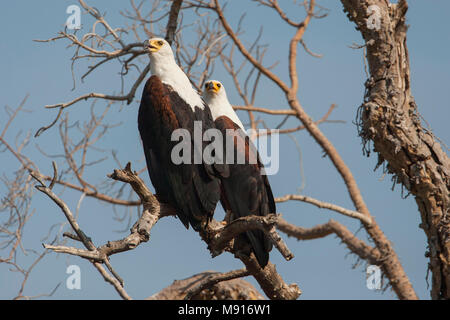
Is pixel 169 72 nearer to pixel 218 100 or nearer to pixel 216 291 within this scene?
pixel 218 100

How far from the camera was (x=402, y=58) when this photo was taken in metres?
6.71

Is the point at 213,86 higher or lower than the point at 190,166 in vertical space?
higher

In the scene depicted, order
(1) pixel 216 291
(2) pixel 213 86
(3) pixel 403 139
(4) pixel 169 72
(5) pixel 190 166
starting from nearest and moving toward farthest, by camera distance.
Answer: (5) pixel 190 166 < (4) pixel 169 72 < (2) pixel 213 86 < (3) pixel 403 139 < (1) pixel 216 291

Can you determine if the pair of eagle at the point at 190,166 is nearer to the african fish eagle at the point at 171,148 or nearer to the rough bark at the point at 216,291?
the african fish eagle at the point at 171,148

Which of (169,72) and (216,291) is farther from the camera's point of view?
(216,291)

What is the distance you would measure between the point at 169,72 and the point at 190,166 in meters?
0.95

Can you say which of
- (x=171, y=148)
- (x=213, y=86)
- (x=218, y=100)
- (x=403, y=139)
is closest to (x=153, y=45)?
(x=213, y=86)

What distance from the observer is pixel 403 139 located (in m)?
6.29

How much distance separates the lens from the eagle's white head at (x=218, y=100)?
5.81 m

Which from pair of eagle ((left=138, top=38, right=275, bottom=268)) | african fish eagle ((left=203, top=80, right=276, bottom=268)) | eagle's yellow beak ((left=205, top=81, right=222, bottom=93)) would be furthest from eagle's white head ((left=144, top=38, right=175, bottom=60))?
african fish eagle ((left=203, top=80, right=276, bottom=268))

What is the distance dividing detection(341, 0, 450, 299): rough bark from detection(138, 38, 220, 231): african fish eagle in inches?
78.8

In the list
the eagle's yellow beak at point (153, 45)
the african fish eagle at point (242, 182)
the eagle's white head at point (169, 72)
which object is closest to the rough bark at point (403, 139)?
the african fish eagle at point (242, 182)
